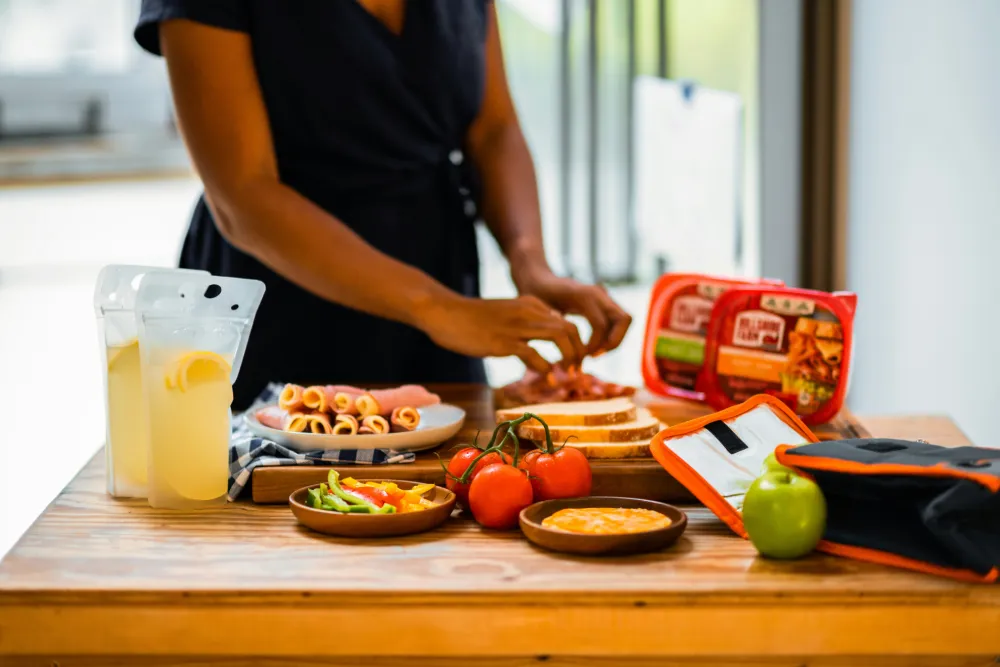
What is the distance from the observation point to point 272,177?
1534mm

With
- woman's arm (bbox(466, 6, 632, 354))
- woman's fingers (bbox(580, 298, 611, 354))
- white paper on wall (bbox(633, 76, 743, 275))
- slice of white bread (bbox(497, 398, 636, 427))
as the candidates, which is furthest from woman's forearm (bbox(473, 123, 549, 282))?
white paper on wall (bbox(633, 76, 743, 275))

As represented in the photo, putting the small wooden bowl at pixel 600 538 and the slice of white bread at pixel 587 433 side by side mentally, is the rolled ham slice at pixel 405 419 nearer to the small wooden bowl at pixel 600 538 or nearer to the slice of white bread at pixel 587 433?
the slice of white bread at pixel 587 433

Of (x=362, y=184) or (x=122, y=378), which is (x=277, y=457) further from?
(x=362, y=184)

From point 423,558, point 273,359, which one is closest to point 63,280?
point 273,359

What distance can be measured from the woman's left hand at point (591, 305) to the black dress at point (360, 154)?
0.21 metres

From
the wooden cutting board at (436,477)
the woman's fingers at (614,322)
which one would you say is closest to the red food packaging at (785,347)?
the woman's fingers at (614,322)

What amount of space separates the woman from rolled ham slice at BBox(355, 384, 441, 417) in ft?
0.48

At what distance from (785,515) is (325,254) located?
0.83 m

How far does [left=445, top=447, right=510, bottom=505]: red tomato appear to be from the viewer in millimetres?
1079

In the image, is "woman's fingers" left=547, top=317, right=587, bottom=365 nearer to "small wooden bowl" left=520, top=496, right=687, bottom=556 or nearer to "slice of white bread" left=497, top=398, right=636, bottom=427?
"slice of white bread" left=497, top=398, right=636, bottom=427

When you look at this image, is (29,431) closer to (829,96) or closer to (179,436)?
(179,436)

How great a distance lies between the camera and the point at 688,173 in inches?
128

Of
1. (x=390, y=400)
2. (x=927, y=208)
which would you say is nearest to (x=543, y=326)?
(x=390, y=400)

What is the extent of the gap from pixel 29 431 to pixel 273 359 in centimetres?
169
